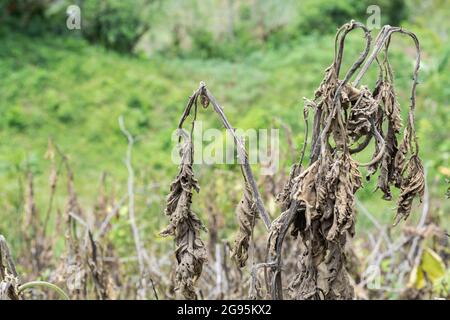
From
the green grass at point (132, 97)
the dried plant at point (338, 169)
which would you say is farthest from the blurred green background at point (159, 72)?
the dried plant at point (338, 169)

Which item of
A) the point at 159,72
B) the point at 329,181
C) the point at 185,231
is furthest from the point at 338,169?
the point at 159,72

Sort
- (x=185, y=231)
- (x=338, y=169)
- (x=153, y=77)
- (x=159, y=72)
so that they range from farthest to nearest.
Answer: (x=159, y=72) < (x=153, y=77) < (x=185, y=231) < (x=338, y=169)

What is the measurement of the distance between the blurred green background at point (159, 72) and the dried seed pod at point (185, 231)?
158 inches

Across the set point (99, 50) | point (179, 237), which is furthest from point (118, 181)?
point (179, 237)

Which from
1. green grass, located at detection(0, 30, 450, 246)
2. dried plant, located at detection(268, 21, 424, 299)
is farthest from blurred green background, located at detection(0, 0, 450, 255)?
dried plant, located at detection(268, 21, 424, 299)

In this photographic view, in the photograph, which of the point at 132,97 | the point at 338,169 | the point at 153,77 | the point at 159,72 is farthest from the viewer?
the point at 159,72

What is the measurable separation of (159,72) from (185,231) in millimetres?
7635

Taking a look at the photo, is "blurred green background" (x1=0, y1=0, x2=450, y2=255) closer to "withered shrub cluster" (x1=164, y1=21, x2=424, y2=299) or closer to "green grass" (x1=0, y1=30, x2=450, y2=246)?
"green grass" (x1=0, y1=30, x2=450, y2=246)

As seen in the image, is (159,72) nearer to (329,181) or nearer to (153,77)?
(153,77)

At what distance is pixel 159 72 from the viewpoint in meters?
8.77

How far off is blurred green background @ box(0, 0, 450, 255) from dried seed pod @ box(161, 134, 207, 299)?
4005 millimetres

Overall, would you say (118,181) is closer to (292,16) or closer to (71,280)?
(71,280)

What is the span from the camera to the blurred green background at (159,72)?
6672mm
